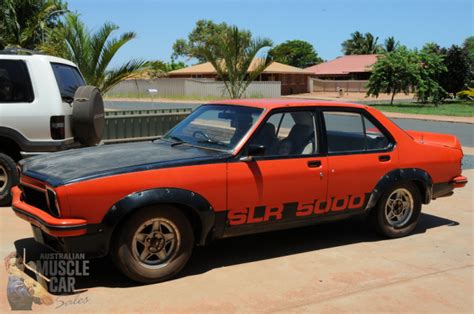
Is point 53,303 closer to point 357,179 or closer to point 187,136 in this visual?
point 187,136

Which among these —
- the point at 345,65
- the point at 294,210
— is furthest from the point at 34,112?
the point at 345,65

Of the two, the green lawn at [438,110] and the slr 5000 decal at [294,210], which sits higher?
the green lawn at [438,110]

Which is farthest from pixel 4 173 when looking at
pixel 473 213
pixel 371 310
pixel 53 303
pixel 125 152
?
pixel 473 213

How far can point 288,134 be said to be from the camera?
5492mm

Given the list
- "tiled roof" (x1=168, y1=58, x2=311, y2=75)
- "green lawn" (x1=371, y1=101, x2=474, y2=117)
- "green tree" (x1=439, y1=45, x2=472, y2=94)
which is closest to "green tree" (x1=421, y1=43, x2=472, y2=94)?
"green tree" (x1=439, y1=45, x2=472, y2=94)

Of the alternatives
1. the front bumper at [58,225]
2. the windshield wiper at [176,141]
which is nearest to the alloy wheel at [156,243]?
the front bumper at [58,225]

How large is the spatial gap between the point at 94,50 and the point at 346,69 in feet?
179

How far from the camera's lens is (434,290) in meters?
4.59

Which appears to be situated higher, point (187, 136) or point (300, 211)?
point (187, 136)

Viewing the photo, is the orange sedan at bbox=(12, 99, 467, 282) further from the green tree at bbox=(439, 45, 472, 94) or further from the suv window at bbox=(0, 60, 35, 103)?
→ the green tree at bbox=(439, 45, 472, 94)

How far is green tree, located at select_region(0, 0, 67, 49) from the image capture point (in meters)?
29.6

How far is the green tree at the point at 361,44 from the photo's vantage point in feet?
306

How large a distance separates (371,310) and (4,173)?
5112mm

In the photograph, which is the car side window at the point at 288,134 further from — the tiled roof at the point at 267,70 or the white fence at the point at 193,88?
the tiled roof at the point at 267,70
